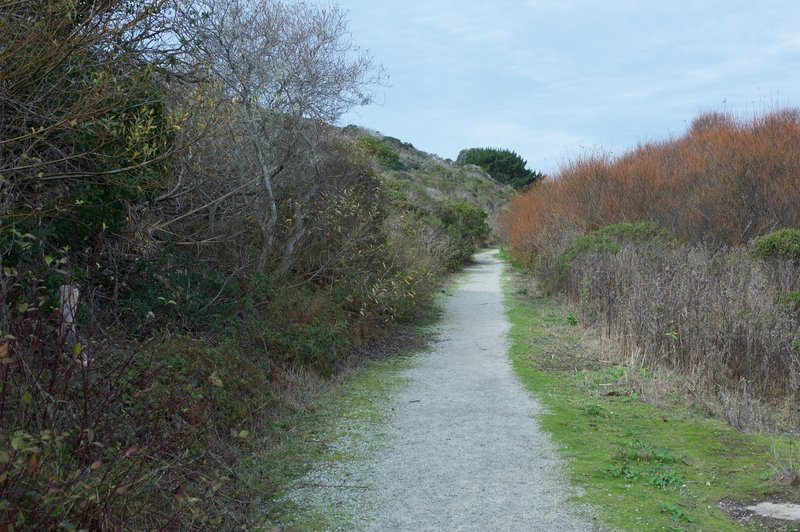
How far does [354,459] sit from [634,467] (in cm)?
240

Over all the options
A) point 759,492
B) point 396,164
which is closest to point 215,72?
point 759,492

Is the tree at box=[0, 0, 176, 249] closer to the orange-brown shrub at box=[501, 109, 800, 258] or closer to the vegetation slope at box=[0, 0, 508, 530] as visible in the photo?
the vegetation slope at box=[0, 0, 508, 530]

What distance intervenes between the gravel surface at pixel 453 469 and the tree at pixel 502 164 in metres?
64.4

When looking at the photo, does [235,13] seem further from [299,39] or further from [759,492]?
[759,492]

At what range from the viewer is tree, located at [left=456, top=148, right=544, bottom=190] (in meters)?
73.4

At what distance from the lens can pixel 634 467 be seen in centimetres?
606

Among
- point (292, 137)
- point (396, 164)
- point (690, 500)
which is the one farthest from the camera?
point (396, 164)

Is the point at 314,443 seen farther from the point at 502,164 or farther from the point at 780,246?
the point at 502,164

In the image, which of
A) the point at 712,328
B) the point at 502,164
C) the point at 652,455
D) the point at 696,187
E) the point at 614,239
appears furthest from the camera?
the point at 502,164

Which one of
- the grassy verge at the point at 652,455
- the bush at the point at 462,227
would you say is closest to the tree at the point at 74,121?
the grassy verge at the point at 652,455

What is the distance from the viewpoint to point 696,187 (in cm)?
2167

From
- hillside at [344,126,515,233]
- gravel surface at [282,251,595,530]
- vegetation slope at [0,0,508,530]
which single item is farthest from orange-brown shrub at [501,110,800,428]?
hillside at [344,126,515,233]

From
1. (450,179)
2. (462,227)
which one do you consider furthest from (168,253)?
(450,179)

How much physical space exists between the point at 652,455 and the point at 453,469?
176 cm
